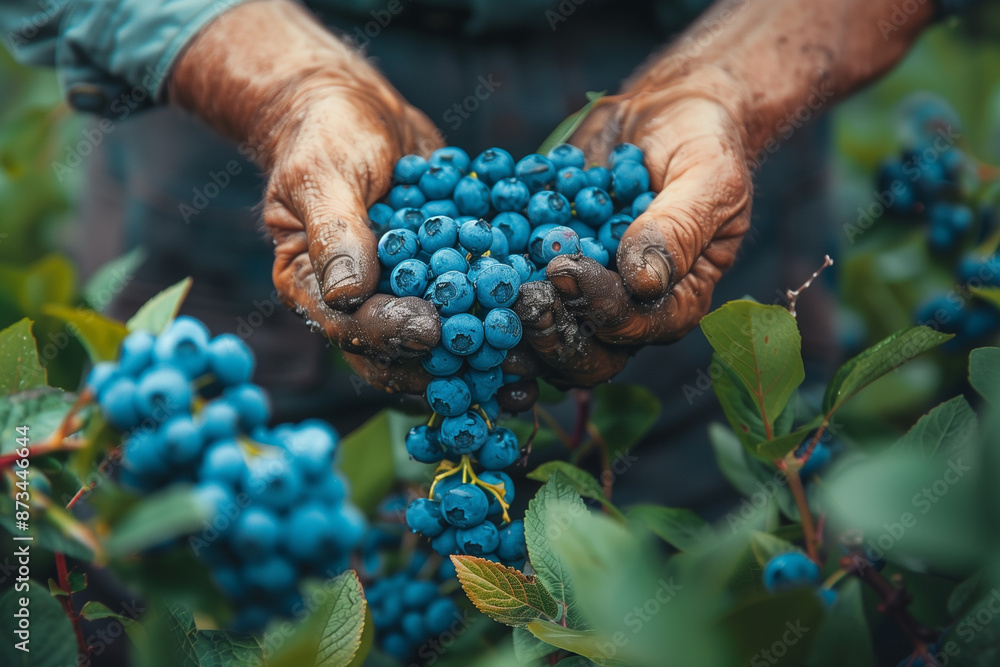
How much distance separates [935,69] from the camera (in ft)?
7.48

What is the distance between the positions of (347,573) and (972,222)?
1411mm

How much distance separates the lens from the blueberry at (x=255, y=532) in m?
0.51

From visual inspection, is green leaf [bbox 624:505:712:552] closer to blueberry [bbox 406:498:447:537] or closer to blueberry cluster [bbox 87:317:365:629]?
blueberry [bbox 406:498:447:537]

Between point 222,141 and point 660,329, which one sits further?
point 222,141

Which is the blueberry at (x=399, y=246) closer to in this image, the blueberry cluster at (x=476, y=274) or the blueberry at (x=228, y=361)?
the blueberry cluster at (x=476, y=274)

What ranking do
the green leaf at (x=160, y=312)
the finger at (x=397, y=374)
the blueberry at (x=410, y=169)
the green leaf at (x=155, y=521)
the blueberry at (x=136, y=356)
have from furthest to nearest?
1. the blueberry at (x=410, y=169)
2. the finger at (x=397, y=374)
3. the green leaf at (x=160, y=312)
4. the blueberry at (x=136, y=356)
5. the green leaf at (x=155, y=521)

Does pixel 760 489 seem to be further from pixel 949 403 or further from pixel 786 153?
pixel 786 153

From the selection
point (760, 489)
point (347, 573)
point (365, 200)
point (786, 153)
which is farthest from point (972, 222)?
point (347, 573)

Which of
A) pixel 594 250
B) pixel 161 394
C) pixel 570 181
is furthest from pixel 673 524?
pixel 161 394

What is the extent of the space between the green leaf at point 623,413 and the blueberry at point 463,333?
11.8 inches

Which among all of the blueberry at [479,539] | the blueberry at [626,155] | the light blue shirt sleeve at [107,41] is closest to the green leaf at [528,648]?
the blueberry at [479,539]

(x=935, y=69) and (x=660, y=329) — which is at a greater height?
(x=935, y=69)

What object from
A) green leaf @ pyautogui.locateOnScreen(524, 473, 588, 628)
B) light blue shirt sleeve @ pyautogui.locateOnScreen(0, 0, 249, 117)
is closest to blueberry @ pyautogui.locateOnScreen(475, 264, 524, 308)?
green leaf @ pyautogui.locateOnScreen(524, 473, 588, 628)

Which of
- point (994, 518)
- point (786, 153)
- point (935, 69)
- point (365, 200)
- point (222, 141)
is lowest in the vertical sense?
point (222, 141)
